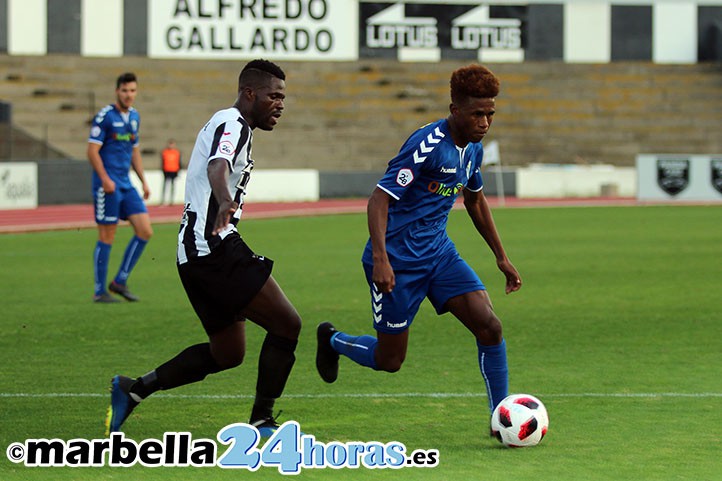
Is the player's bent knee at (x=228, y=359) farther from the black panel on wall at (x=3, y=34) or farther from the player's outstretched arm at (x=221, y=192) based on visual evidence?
the black panel on wall at (x=3, y=34)

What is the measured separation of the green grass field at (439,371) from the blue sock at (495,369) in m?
0.23

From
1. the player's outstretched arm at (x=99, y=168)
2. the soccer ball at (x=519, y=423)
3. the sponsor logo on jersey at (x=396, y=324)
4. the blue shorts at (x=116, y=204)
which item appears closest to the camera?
the soccer ball at (x=519, y=423)

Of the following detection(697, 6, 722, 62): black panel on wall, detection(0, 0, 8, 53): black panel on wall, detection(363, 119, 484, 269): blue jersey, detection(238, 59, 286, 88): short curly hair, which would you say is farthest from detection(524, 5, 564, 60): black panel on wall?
detection(238, 59, 286, 88): short curly hair

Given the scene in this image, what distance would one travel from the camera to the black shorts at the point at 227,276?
646 centimetres

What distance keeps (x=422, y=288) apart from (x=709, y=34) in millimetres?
44721

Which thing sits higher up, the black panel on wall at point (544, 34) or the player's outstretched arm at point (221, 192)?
the black panel on wall at point (544, 34)

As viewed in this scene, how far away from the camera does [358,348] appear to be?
741cm

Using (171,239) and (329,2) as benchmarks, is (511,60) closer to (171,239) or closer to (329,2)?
(329,2)

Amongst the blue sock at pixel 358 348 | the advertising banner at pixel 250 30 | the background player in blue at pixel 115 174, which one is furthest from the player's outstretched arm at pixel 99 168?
the advertising banner at pixel 250 30

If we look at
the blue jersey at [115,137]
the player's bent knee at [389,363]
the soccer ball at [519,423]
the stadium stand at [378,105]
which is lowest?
the soccer ball at [519,423]

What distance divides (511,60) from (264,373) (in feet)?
137

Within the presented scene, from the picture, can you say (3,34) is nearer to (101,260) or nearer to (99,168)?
(101,260)

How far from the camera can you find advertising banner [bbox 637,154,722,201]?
35625mm

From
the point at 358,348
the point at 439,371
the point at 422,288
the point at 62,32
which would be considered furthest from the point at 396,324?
the point at 62,32
